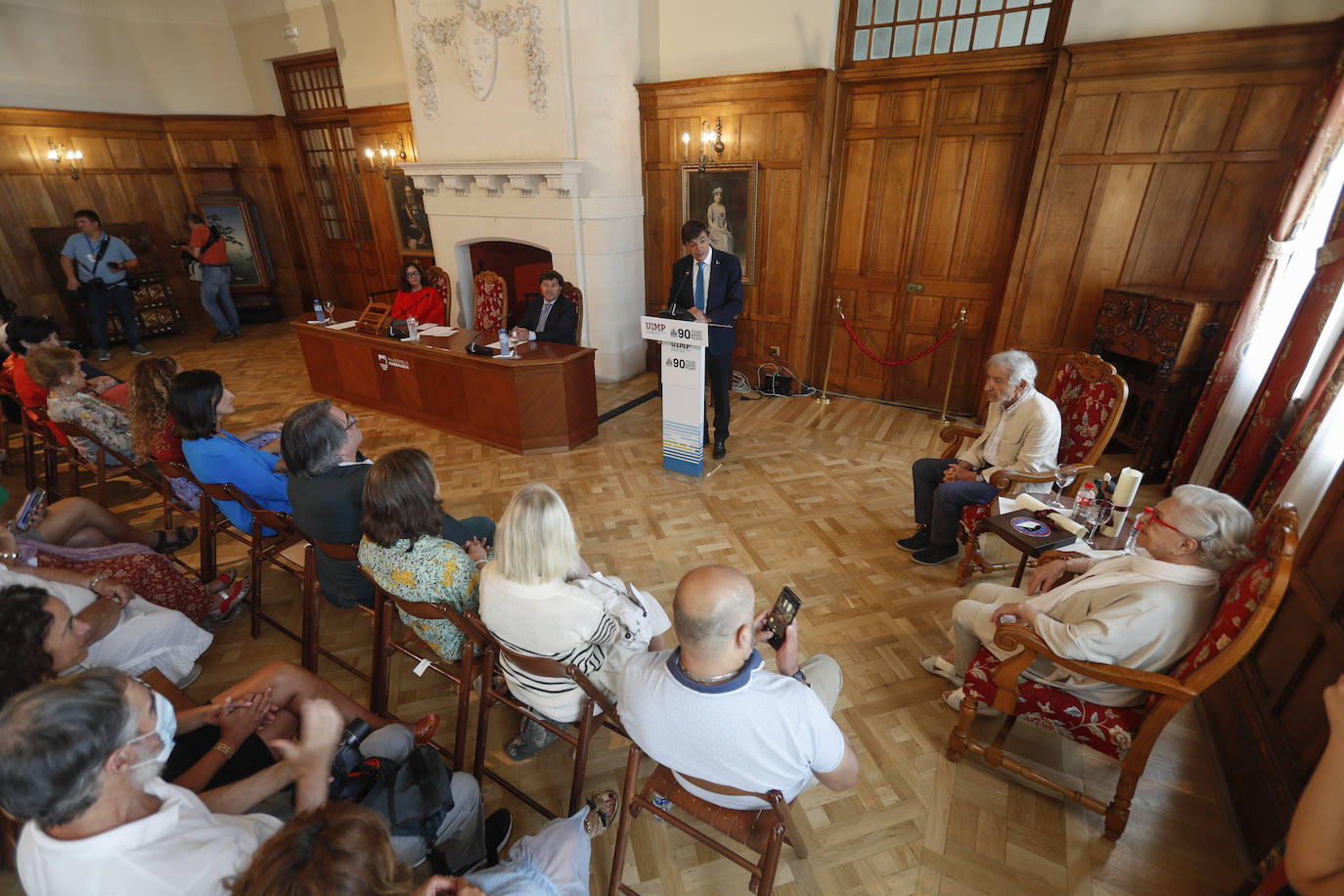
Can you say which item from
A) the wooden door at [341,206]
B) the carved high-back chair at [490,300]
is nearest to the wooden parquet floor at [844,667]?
the carved high-back chair at [490,300]

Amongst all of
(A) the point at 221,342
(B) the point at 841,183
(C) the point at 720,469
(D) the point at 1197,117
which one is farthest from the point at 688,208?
(A) the point at 221,342

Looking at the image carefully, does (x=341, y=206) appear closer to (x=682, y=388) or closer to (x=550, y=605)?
(x=682, y=388)

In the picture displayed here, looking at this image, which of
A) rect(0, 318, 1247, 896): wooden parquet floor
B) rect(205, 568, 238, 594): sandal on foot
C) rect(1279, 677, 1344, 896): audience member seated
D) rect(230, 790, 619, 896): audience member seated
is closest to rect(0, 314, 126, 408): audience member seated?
rect(0, 318, 1247, 896): wooden parquet floor

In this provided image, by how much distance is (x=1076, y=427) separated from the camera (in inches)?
128

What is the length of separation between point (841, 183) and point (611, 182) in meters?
2.31

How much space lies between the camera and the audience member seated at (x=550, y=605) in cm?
172

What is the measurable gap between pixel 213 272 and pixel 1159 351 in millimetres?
10890

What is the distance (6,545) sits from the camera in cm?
214

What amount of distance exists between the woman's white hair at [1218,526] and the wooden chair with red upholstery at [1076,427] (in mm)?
1143

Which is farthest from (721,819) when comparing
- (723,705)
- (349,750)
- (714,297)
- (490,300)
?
(490,300)

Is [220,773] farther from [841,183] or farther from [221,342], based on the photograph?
[221,342]

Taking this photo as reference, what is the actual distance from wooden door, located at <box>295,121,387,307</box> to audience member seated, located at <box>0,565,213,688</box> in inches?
296

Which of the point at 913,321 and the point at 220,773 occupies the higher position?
the point at 913,321

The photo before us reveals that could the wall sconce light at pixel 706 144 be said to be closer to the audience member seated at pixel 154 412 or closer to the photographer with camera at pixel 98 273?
the audience member seated at pixel 154 412
